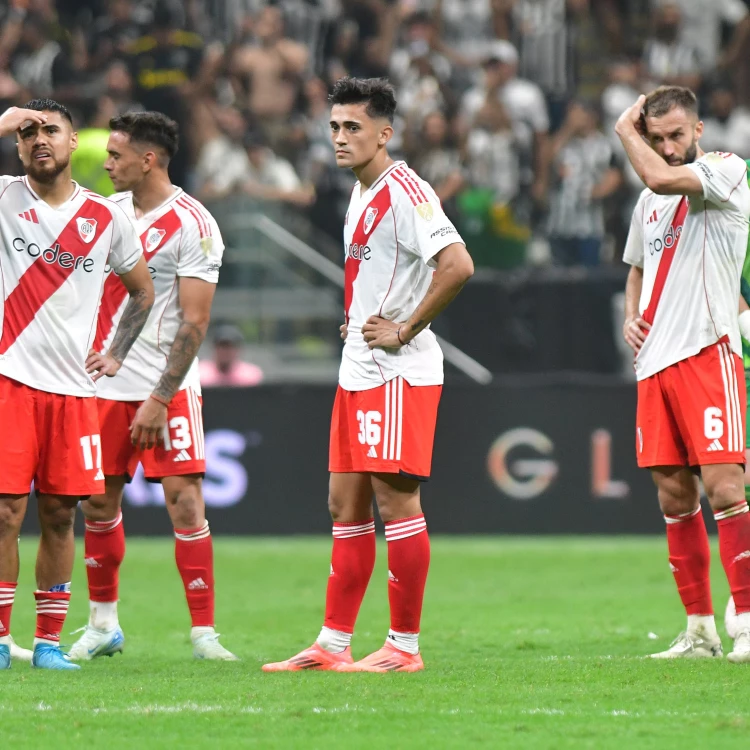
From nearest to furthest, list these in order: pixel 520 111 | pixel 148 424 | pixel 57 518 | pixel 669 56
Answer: pixel 57 518
pixel 148 424
pixel 520 111
pixel 669 56

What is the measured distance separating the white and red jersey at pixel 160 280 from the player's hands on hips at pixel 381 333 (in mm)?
1227

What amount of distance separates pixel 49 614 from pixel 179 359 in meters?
1.40

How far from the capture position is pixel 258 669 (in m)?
6.58

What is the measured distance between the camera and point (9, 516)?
21.5ft

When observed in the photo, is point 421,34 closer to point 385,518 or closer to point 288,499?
point 288,499

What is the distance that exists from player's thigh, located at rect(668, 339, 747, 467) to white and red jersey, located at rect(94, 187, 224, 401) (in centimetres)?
239

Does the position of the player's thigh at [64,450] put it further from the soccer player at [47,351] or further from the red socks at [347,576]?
the red socks at [347,576]

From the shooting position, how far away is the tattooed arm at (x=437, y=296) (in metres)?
6.38

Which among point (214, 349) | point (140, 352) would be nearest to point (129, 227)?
point (140, 352)

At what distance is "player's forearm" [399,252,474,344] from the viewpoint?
6.38 meters

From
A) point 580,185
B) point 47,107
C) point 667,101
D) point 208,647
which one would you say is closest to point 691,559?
point 667,101

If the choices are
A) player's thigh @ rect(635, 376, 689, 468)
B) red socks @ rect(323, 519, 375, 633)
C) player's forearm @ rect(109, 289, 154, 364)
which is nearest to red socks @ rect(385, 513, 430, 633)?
red socks @ rect(323, 519, 375, 633)

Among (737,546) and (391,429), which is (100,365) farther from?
(737,546)

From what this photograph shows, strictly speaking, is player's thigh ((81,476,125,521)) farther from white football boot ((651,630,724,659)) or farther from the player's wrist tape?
the player's wrist tape
